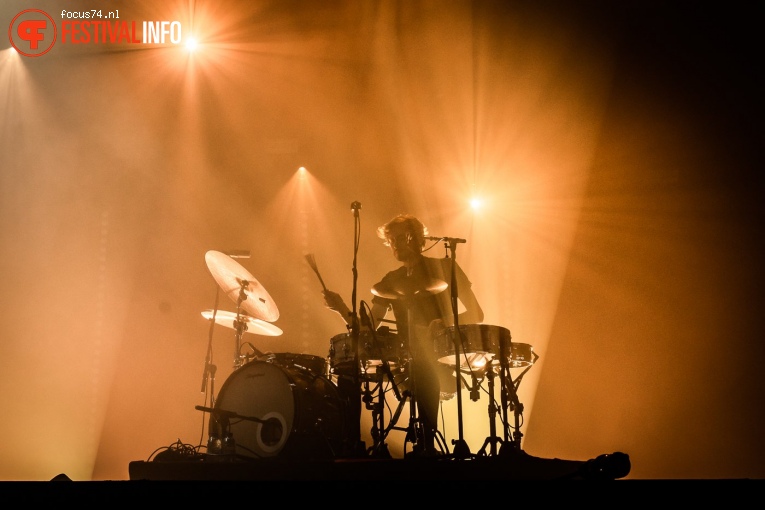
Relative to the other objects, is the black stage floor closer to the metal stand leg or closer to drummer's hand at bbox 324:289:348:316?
the metal stand leg

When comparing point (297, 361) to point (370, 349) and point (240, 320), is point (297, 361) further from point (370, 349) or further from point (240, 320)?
point (240, 320)

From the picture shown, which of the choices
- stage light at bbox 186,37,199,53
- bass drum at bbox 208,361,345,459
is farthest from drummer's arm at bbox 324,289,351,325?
stage light at bbox 186,37,199,53

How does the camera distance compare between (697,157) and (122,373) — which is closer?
(697,157)

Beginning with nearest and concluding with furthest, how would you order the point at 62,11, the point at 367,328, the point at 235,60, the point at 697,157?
the point at 367,328
the point at 697,157
the point at 62,11
the point at 235,60

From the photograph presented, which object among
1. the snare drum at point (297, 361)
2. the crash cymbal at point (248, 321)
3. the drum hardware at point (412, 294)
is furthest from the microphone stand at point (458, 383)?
the crash cymbal at point (248, 321)

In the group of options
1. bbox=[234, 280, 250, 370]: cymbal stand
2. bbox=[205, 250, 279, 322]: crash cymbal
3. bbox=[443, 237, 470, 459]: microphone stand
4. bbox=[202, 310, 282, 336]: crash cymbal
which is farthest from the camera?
bbox=[202, 310, 282, 336]: crash cymbal

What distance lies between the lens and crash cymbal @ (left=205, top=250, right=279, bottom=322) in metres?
3.86

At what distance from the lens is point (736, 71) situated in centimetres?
495

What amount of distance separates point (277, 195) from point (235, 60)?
56.6 inches

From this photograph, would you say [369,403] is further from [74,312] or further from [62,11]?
[62,11]

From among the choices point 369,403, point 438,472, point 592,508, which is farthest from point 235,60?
point 592,508

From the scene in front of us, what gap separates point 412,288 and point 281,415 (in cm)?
107

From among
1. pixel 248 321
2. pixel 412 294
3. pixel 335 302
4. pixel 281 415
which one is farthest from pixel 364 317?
pixel 248 321

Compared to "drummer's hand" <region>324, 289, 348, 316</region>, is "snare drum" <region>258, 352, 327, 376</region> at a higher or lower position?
lower
